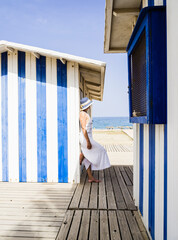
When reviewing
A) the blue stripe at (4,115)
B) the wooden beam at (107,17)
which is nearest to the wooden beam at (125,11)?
the wooden beam at (107,17)

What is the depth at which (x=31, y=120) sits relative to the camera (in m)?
3.93

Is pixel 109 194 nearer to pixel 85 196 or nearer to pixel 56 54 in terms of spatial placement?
pixel 85 196

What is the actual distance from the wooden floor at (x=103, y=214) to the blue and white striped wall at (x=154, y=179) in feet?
0.75

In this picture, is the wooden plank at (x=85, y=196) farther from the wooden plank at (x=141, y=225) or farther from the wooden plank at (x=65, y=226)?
the wooden plank at (x=141, y=225)

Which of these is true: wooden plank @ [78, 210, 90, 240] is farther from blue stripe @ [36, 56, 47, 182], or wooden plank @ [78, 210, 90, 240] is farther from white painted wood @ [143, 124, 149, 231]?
blue stripe @ [36, 56, 47, 182]

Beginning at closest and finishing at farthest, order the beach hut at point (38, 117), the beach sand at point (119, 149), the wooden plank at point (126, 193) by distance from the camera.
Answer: the wooden plank at point (126, 193) < the beach hut at point (38, 117) < the beach sand at point (119, 149)

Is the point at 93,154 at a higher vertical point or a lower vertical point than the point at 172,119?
lower

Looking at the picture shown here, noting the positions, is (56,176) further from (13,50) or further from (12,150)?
(13,50)

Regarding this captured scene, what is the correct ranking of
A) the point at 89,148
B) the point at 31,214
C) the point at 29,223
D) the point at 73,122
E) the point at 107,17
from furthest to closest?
1. the point at 73,122
2. the point at 89,148
3. the point at 107,17
4. the point at 31,214
5. the point at 29,223

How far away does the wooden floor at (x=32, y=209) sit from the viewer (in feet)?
7.02

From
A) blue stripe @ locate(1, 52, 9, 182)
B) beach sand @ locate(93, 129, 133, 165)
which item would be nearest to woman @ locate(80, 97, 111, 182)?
blue stripe @ locate(1, 52, 9, 182)

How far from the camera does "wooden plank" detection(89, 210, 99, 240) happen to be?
Result: 203 centimetres

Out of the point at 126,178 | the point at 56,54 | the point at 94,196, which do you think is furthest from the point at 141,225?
the point at 56,54

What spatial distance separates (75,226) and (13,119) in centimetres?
267
